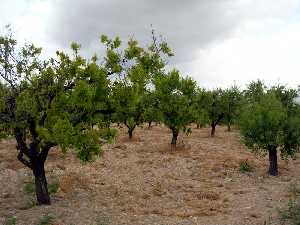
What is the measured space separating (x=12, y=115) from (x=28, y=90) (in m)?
1.57

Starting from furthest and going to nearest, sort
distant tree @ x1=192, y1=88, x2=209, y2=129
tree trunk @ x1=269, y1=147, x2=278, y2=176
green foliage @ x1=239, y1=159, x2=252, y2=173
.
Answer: distant tree @ x1=192, y1=88, x2=209, y2=129
green foliage @ x1=239, y1=159, x2=252, y2=173
tree trunk @ x1=269, y1=147, x2=278, y2=176

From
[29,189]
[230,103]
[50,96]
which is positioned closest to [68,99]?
[50,96]

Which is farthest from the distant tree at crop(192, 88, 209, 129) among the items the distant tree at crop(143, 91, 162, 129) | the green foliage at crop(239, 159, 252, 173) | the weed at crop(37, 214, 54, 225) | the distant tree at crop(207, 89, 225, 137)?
the weed at crop(37, 214, 54, 225)

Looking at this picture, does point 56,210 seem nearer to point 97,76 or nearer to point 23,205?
point 23,205

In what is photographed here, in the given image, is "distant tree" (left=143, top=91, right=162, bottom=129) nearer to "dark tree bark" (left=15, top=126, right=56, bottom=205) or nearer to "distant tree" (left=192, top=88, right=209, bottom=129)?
"distant tree" (left=192, top=88, right=209, bottom=129)

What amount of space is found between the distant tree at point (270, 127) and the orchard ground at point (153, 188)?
277 cm

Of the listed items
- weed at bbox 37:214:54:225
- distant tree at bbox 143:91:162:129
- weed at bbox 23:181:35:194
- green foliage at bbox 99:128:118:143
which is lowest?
weed at bbox 37:214:54:225

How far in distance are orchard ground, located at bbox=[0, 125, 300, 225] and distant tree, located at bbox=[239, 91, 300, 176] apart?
9.09ft

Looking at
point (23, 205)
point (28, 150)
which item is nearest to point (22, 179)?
point (23, 205)

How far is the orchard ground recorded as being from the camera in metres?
22.1

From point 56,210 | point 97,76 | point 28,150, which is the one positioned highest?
point 97,76

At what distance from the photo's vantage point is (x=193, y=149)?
145ft

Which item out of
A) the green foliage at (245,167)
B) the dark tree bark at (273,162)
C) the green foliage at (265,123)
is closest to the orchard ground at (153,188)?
the green foliage at (245,167)

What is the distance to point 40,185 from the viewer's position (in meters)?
23.3
